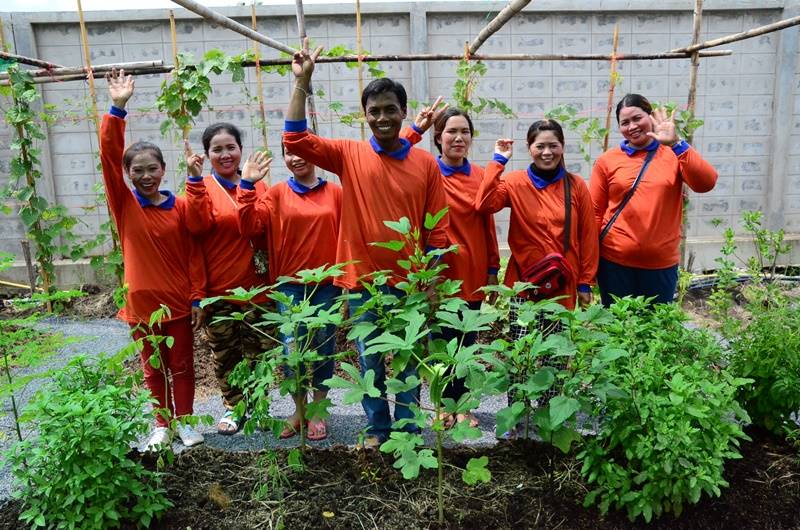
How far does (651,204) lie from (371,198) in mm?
1548

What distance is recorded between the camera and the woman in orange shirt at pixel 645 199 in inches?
126

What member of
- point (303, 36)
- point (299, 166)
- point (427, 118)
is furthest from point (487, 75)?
point (299, 166)

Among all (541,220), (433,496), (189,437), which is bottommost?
(189,437)

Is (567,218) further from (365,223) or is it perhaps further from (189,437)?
(189,437)

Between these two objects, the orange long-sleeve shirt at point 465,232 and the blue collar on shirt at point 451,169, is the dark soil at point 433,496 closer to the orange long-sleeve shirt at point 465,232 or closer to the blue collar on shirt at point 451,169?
the orange long-sleeve shirt at point 465,232

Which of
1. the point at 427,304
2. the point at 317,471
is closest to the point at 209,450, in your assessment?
the point at 317,471

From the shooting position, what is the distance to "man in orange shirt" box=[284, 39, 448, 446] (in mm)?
2670

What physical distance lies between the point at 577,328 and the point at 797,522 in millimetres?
1015

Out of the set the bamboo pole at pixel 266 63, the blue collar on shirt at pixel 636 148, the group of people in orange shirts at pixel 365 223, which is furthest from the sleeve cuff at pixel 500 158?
the bamboo pole at pixel 266 63

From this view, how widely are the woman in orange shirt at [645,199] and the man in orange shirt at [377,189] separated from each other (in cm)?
112

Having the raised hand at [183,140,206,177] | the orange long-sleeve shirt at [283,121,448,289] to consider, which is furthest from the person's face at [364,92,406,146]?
the raised hand at [183,140,206,177]

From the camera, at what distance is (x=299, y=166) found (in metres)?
3.06

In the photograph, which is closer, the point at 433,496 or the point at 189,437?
the point at 433,496

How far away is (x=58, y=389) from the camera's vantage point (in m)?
2.21
